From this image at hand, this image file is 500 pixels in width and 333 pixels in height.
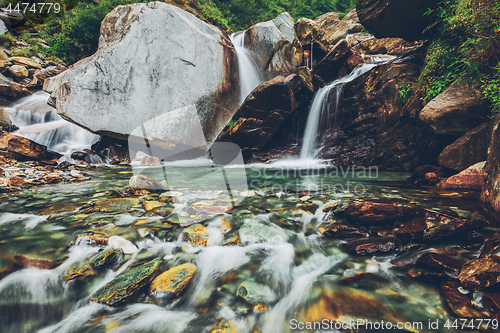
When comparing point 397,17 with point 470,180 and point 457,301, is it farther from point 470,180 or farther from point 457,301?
point 457,301

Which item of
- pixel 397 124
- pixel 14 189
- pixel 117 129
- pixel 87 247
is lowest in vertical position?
pixel 87 247

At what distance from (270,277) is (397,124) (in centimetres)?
611

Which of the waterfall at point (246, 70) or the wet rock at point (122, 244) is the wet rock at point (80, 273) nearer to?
the wet rock at point (122, 244)

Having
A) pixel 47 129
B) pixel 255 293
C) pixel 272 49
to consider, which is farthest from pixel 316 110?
pixel 47 129

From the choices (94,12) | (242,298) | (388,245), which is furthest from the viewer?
(94,12)

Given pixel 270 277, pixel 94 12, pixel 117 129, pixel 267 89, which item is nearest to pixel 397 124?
pixel 267 89

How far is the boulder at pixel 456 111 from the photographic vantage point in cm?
395

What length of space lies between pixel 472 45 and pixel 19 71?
2065cm

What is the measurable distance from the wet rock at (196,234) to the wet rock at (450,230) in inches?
A: 100

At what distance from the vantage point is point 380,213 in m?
2.71

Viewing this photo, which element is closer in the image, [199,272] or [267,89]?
[199,272]

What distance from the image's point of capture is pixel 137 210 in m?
3.31

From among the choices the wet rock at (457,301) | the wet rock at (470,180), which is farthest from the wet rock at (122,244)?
the wet rock at (470,180)

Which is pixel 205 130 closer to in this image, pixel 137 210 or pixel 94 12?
pixel 137 210
